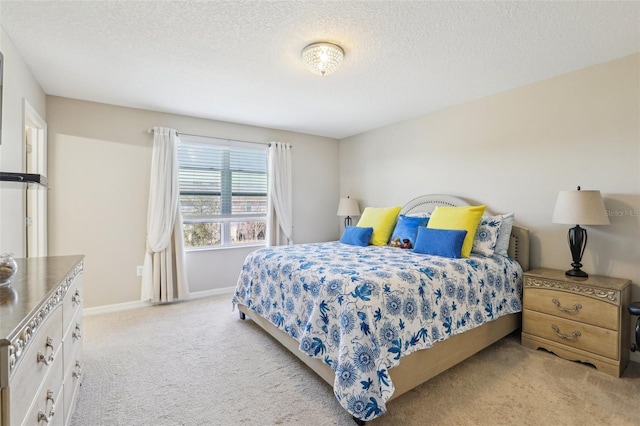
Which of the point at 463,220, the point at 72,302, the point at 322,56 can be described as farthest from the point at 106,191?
the point at 463,220

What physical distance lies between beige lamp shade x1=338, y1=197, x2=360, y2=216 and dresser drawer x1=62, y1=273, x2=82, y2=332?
3411 millimetres

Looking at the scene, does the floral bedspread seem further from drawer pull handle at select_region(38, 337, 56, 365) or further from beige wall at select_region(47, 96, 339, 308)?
beige wall at select_region(47, 96, 339, 308)

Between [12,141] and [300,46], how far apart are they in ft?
7.16

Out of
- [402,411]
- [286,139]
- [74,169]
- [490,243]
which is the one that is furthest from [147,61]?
[490,243]

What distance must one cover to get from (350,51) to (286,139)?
256 cm

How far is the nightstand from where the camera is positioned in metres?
2.15

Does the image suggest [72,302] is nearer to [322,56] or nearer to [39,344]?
[39,344]

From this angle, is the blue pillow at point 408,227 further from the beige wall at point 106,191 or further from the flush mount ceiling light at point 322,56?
the beige wall at point 106,191

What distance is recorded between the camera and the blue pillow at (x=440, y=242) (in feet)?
8.73

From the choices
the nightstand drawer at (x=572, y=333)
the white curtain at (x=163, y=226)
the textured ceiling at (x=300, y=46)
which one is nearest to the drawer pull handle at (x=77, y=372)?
the white curtain at (x=163, y=226)

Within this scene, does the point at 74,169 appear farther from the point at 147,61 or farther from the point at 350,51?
the point at 350,51

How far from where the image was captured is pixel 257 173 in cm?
452

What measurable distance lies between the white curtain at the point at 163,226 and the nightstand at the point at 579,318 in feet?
12.4

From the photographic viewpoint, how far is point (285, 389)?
2016mm
